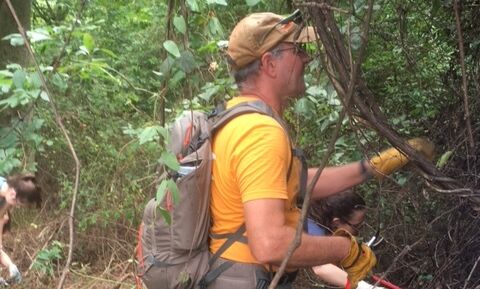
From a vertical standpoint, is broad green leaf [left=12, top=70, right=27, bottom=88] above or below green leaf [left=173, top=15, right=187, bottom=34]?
below

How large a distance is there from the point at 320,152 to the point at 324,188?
5.83ft

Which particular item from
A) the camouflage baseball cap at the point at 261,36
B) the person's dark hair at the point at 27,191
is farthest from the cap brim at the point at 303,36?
the person's dark hair at the point at 27,191

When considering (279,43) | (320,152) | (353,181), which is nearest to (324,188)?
(353,181)

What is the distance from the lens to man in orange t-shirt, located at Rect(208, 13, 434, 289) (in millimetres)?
1957

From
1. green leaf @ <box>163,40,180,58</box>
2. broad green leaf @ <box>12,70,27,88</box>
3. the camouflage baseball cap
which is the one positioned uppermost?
green leaf @ <box>163,40,180,58</box>

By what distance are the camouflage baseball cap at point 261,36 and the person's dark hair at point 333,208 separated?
125cm

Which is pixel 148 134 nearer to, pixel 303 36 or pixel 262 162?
pixel 262 162

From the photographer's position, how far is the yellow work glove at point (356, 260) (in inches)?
90.3

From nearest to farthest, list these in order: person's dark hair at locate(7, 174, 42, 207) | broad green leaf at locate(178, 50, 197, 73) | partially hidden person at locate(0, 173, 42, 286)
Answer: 1. broad green leaf at locate(178, 50, 197, 73)
2. partially hidden person at locate(0, 173, 42, 286)
3. person's dark hair at locate(7, 174, 42, 207)

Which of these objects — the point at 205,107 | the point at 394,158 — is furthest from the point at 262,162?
the point at 205,107

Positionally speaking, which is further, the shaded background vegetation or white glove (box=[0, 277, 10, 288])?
white glove (box=[0, 277, 10, 288])

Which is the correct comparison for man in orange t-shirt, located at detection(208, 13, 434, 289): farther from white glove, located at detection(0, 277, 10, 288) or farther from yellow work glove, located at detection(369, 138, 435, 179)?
white glove, located at detection(0, 277, 10, 288)

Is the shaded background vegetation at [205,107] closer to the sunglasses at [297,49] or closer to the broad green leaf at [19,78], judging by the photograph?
the broad green leaf at [19,78]

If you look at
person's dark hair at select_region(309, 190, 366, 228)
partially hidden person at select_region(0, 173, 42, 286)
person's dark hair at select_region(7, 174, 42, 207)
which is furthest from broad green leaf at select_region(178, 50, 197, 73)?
person's dark hair at select_region(7, 174, 42, 207)
